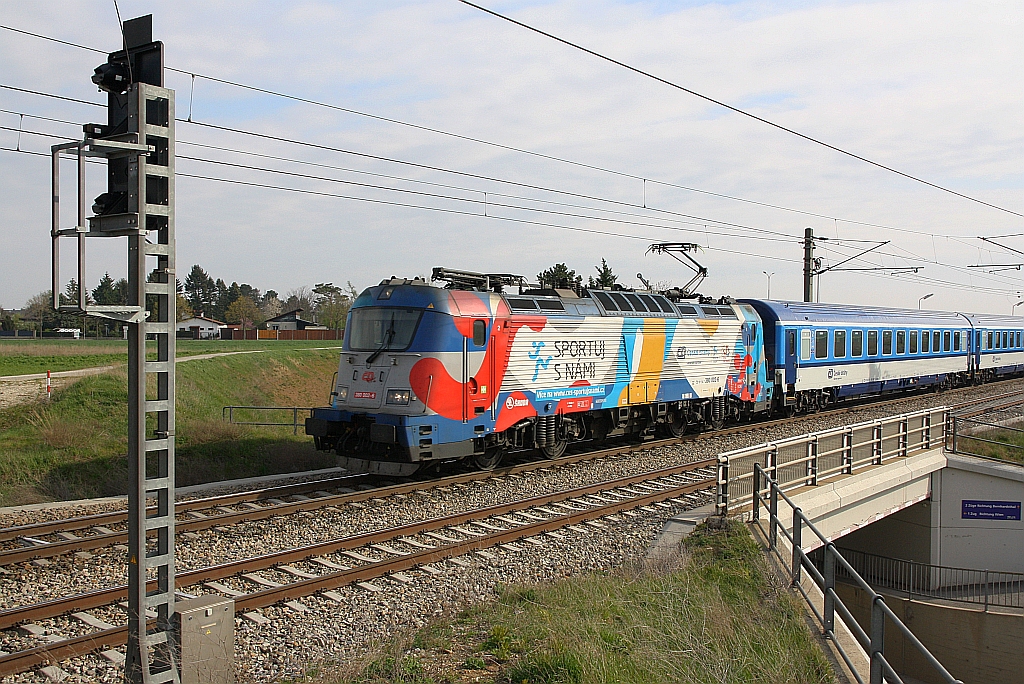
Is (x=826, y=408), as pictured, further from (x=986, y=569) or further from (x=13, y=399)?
(x=13, y=399)

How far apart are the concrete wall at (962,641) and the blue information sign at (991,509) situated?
2.31m

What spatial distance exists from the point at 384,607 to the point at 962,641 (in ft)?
49.6

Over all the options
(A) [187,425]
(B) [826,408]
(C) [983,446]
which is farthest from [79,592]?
(B) [826,408]

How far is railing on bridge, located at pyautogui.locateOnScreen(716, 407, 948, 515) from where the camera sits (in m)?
11.2

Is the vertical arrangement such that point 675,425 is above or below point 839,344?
below

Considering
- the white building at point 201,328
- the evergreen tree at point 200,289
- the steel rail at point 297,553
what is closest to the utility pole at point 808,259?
the steel rail at point 297,553

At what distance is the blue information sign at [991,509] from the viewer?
1862cm

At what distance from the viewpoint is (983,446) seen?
19109mm

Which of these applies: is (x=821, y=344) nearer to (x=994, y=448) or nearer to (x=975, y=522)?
(x=994, y=448)

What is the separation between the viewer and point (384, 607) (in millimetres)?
8062

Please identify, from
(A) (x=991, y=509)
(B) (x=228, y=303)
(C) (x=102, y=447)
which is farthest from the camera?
(B) (x=228, y=303)

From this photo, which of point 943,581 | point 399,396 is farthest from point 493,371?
point 943,581

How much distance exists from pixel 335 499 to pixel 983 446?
1557 cm

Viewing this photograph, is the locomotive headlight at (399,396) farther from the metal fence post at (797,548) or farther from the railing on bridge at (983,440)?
the railing on bridge at (983,440)
